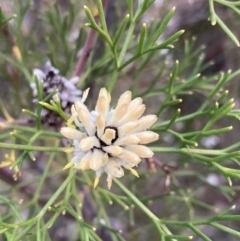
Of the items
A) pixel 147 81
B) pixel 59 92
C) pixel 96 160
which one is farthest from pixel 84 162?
pixel 147 81

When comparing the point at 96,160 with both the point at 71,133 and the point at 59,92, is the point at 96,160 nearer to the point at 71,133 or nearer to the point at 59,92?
the point at 71,133

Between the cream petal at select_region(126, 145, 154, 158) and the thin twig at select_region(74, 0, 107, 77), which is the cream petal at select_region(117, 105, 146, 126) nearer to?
the cream petal at select_region(126, 145, 154, 158)

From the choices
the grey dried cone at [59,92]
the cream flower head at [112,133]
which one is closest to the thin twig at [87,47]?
the grey dried cone at [59,92]

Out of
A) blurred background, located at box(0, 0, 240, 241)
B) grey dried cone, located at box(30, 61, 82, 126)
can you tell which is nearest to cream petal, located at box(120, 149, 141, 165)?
grey dried cone, located at box(30, 61, 82, 126)

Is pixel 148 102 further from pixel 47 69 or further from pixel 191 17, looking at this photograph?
pixel 47 69

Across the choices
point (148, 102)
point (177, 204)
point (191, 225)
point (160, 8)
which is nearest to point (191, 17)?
point (160, 8)
